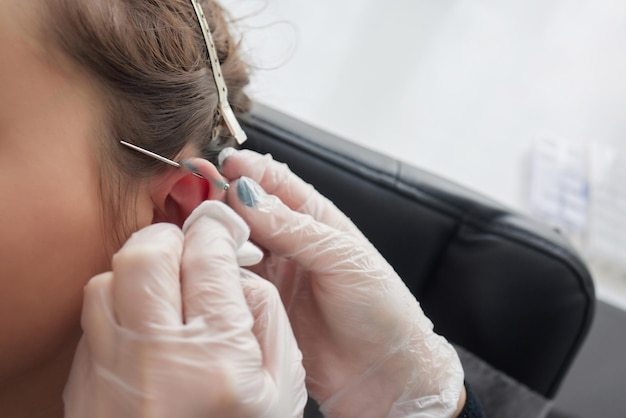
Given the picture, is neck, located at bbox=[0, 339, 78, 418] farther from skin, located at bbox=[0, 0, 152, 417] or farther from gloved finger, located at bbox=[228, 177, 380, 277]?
gloved finger, located at bbox=[228, 177, 380, 277]

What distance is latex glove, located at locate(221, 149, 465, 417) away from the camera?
797 mm

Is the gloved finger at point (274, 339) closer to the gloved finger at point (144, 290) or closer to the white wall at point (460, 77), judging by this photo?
the gloved finger at point (144, 290)

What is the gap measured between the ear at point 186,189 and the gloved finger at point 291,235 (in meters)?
0.03

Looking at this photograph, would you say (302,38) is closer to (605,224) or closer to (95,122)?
(605,224)

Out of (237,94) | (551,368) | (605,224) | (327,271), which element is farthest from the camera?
(605,224)

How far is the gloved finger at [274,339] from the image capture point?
2.28 feet

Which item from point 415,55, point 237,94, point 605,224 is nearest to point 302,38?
point 415,55

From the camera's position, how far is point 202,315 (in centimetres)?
64

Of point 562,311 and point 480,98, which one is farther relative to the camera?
point 480,98

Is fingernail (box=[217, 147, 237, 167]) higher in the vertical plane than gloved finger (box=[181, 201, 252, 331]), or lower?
higher

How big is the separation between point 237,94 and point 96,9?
11.4 inches

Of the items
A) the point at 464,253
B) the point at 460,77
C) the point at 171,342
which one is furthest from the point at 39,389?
the point at 460,77

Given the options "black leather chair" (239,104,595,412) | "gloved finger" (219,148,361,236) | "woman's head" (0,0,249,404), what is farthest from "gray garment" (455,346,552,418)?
"woman's head" (0,0,249,404)

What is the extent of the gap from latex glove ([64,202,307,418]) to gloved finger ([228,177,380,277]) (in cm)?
11
